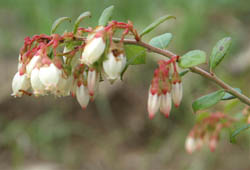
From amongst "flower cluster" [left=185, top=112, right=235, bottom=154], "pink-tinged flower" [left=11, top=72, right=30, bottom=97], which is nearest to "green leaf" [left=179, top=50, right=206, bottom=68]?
"pink-tinged flower" [left=11, top=72, right=30, bottom=97]

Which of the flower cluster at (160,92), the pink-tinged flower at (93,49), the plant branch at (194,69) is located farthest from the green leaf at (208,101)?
the pink-tinged flower at (93,49)

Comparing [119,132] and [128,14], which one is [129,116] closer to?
[119,132]

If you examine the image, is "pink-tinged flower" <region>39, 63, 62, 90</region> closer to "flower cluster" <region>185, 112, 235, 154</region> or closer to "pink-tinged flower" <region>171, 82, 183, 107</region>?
"pink-tinged flower" <region>171, 82, 183, 107</region>

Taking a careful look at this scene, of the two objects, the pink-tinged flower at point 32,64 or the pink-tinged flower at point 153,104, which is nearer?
the pink-tinged flower at point 32,64

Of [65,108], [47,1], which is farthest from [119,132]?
[47,1]

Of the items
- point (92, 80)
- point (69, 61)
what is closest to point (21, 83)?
point (69, 61)

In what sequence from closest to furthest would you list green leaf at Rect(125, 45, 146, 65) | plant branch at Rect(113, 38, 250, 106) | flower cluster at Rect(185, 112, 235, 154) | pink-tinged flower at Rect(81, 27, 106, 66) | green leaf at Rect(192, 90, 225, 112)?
pink-tinged flower at Rect(81, 27, 106, 66)
plant branch at Rect(113, 38, 250, 106)
green leaf at Rect(125, 45, 146, 65)
green leaf at Rect(192, 90, 225, 112)
flower cluster at Rect(185, 112, 235, 154)

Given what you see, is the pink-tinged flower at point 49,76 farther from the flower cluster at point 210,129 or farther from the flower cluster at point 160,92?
the flower cluster at point 210,129
